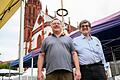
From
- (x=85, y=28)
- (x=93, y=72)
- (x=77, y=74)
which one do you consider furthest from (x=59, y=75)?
(x=85, y=28)

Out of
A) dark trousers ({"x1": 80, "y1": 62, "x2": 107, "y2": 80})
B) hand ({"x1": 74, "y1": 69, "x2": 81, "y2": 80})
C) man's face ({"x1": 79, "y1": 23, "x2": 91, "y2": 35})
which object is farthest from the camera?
man's face ({"x1": 79, "y1": 23, "x2": 91, "y2": 35})

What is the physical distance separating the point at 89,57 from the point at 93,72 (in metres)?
0.18

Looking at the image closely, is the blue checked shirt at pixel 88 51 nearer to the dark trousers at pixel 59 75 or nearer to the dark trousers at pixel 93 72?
the dark trousers at pixel 93 72

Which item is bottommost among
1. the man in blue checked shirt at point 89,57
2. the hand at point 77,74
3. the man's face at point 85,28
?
the hand at point 77,74

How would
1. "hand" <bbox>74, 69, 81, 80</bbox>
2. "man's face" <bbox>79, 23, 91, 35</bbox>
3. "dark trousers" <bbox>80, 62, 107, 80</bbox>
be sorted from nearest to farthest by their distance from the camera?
"hand" <bbox>74, 69, 81, 80</bbox>, "dark trousers" <bbox>80, 62, 107, 80</bbox>, "man's face" <bbox>79, 23, 91, 35</bbox>

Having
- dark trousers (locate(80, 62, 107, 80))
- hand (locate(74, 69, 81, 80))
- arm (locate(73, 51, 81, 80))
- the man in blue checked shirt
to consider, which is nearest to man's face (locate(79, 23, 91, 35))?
the man in blue checked shirt

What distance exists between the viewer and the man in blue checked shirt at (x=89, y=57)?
289 cm

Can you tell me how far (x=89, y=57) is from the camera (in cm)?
297

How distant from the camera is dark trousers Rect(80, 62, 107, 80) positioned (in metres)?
2.87

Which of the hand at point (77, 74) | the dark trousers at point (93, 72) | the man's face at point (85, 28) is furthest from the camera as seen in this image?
the man's face at point (85, 28)

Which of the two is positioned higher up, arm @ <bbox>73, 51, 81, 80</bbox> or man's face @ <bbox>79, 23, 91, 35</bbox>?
man's face @ <bbox>79, 23, 91, 35</bbox>

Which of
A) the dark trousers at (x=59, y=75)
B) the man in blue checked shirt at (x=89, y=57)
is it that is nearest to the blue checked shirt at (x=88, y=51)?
the man in blue checked shirt at (x=89, y=57)

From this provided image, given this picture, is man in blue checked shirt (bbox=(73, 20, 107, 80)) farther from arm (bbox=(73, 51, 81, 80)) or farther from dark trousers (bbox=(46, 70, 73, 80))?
dark trousers (bbox=(46, 70, 73, 80))

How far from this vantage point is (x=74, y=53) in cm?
292
